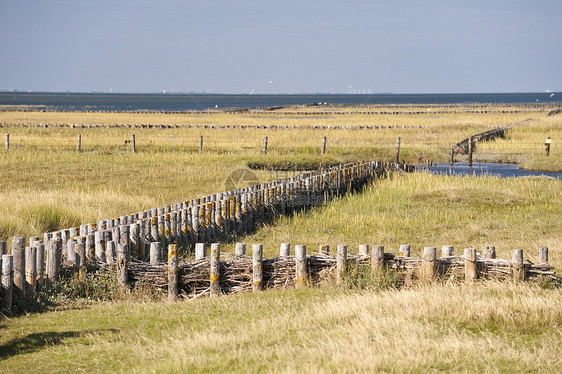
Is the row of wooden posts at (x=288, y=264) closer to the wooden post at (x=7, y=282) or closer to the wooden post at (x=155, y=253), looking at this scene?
the wooden post at (x=155, y=253)

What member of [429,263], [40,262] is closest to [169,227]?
[40,262]

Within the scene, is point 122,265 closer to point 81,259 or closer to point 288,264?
point 81,259

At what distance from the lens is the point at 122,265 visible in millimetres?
8648

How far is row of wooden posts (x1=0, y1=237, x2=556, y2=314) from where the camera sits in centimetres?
823

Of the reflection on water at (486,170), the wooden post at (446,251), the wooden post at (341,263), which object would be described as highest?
the wooden post at (446,251)

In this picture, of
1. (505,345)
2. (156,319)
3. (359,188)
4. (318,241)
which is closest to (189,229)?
(318,241)

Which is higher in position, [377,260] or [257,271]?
[377,260]

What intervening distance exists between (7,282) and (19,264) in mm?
362

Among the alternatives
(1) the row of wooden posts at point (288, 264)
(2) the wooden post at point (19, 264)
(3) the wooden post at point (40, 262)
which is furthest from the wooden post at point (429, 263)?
(2) the wooden post at point (19, 264)

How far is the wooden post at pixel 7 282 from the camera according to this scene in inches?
299

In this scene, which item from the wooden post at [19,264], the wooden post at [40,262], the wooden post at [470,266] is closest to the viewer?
Answer: the wooden post at [19,264]

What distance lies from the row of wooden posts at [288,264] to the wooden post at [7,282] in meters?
0.29

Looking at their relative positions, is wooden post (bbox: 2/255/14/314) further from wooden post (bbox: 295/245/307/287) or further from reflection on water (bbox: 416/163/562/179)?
reflection on water (bbox: 416/163/562/179)

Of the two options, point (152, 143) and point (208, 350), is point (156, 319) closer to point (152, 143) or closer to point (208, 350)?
point (208, 350)
